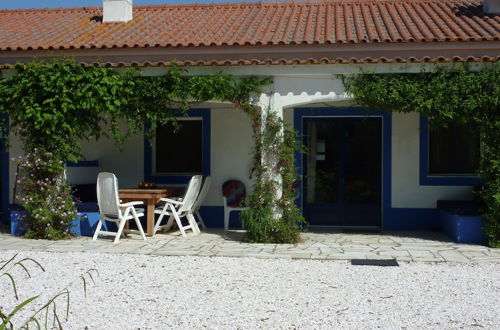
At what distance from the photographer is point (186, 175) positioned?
10234 mm

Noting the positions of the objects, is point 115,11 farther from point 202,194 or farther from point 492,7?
point 492,7

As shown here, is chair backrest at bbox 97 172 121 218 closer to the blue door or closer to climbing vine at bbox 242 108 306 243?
climbing vine at bbox 242 108 306 243

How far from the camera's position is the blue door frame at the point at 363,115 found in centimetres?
978

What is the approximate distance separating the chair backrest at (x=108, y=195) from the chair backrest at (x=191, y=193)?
1097 millimetres

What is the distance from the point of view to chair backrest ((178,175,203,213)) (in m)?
8.63

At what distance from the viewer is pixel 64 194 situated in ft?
27.7

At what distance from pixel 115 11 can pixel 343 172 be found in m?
5.96

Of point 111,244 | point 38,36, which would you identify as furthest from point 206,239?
point 38,36

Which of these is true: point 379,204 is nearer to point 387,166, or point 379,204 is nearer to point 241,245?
point 387,166

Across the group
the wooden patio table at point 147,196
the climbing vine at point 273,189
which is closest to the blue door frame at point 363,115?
the climbing vine at point 273,189

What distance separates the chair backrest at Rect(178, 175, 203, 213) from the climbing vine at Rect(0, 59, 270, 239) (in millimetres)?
1045

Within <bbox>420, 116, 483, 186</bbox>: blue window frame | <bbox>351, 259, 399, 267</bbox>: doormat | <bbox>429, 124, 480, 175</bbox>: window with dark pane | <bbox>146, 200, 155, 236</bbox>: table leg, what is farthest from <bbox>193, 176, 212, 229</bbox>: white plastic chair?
<bbox>429, 124, 480, 175</bbox>: window with dark pane

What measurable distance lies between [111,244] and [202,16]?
608cm

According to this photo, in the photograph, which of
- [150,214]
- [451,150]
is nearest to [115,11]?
[150,214]
